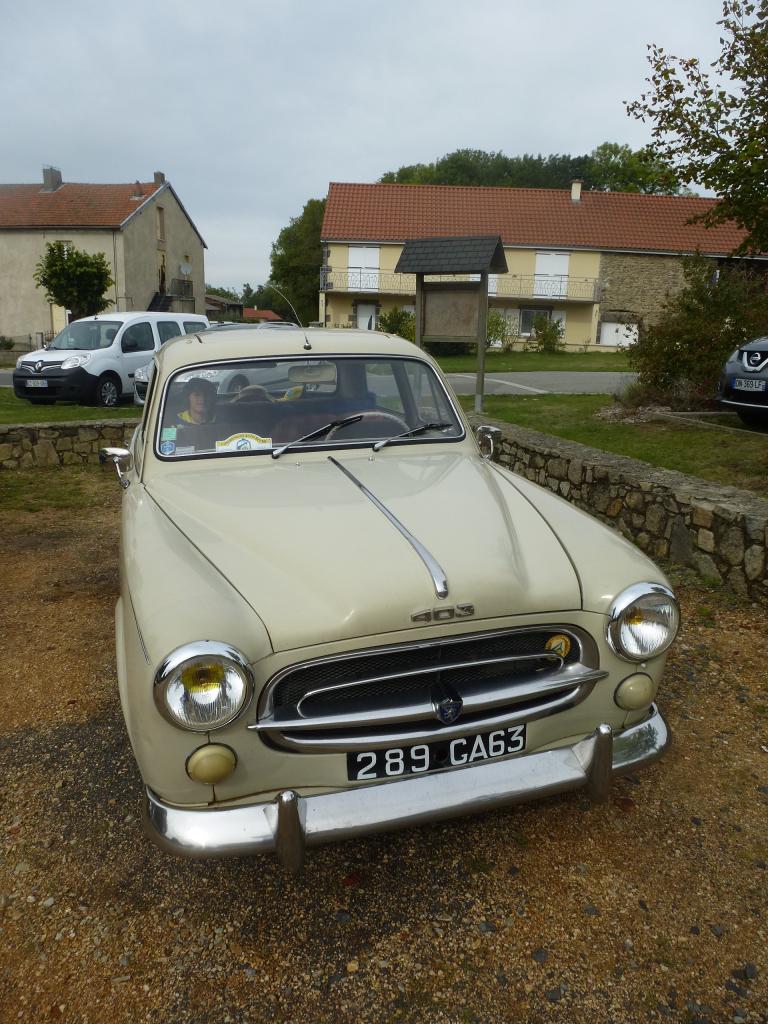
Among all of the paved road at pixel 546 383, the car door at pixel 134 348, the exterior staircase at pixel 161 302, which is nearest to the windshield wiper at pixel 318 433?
the car door at pixel 134 348

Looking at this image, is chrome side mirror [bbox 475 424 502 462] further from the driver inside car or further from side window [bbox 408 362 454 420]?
the driver inside car

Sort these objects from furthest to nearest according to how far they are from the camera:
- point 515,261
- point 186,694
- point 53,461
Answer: point 515,261 → point 53,461 → point 186,694

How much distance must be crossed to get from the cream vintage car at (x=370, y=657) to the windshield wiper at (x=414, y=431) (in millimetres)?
499

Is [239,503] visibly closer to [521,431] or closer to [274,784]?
[274,784]

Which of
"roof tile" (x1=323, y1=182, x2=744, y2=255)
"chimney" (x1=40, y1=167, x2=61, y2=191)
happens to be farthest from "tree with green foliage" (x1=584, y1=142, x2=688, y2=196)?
"chimney" (x1=40, y1=167, x2=61, y2=191)

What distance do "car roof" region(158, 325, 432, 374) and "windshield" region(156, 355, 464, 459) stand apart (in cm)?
5

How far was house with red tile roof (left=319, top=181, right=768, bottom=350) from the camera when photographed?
37219mm

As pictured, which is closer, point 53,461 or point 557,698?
point 557,698

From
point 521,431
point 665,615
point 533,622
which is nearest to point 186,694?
point 533,622

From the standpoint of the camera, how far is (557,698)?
2439 mm

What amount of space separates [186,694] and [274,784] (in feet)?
1.28

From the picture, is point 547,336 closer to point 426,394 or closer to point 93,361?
point 93,361

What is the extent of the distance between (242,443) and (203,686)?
65.5 inches

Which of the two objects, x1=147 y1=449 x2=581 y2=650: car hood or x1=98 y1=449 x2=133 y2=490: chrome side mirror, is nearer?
x1=147 y1=449 x2=581 y2=650: car hood
